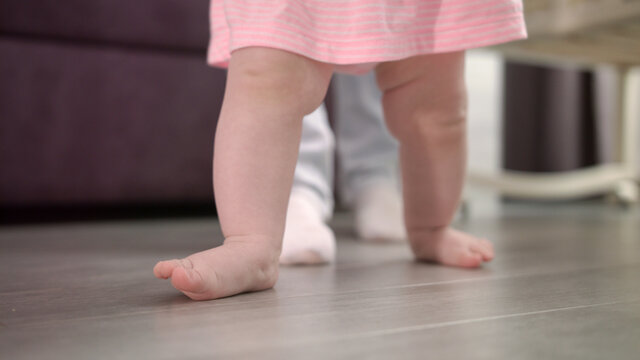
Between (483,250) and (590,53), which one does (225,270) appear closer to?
(483,250)

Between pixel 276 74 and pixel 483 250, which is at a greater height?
pixel 276 74

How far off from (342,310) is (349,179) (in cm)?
69

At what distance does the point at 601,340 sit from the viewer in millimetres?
363

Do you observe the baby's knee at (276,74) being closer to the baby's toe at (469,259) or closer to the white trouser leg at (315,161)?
the baby's toe at (469,259)

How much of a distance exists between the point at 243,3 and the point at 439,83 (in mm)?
224

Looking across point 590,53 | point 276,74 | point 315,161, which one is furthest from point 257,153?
point 590,53

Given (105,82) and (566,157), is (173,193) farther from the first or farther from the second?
(566,157)

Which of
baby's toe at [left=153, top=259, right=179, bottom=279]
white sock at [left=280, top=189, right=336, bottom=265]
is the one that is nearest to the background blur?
white sock at [left=280, top=189, right=336, bottom=265]

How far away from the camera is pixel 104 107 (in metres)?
1.28

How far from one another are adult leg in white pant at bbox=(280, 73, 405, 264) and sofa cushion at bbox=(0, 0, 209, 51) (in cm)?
41

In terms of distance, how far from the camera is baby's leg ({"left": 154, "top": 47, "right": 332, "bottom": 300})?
1.70ft

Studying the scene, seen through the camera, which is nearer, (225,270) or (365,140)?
(225,270)

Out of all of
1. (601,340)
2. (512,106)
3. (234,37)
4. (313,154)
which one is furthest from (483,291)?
(512,106)

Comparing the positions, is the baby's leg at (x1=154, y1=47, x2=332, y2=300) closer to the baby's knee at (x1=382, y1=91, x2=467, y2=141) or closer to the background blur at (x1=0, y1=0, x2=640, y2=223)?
the baby's knee at (x1=382, y1=91, x2=467, y2=141)
